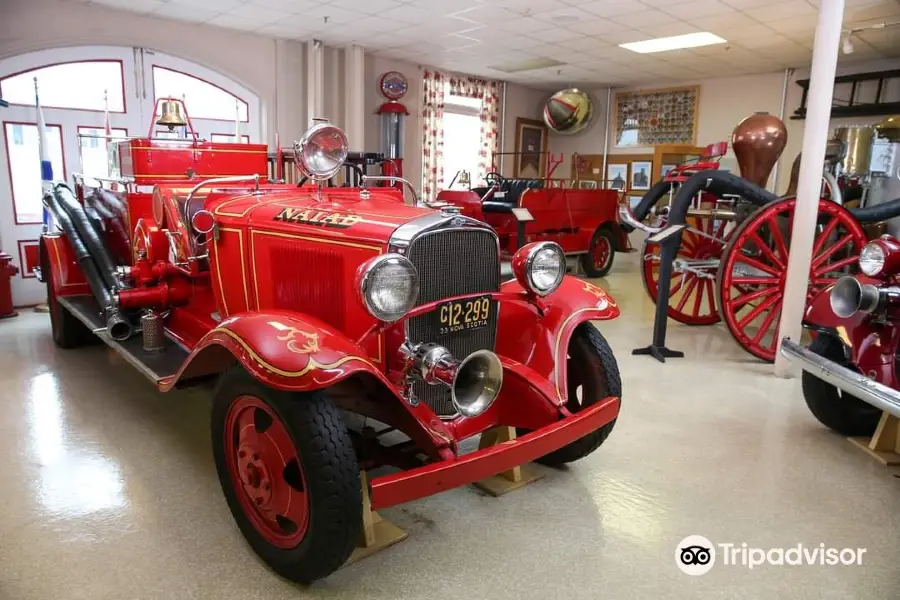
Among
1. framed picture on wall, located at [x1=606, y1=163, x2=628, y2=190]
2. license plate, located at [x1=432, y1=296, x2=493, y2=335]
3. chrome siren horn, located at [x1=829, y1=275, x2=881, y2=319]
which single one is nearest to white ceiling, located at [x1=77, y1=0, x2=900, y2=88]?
framed picture on wall, located at [x1=606, y1=163, x2=628, y2=190]

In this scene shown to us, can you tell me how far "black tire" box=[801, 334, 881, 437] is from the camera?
124 inches

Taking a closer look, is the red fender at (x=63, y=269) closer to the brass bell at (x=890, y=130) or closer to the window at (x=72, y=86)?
the window at (x=72, y=86)

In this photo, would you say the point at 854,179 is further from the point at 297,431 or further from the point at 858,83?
the point at 297,431

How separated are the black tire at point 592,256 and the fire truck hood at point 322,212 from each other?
5.77 metres

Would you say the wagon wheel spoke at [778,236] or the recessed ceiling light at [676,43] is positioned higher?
the recessed ceiling light at [676,43]

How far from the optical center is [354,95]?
8.09m

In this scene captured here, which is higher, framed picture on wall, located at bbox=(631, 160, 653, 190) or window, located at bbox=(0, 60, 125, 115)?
window, located at bbox=(0, 60, 125, 115)

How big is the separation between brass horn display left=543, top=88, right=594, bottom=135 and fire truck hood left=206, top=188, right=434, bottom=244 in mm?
7955

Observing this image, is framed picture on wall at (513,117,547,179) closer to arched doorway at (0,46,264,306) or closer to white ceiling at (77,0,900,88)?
white ceiling at (77,0,900,88)

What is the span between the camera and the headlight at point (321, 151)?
2.61 m

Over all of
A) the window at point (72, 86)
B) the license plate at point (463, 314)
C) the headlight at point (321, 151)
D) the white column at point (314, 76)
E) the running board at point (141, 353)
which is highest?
the white column at point (314, 76)

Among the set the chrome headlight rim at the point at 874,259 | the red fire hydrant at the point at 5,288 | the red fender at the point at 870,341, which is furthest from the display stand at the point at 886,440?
the red fire hydrant at the point at 5,288

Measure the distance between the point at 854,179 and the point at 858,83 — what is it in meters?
3.28

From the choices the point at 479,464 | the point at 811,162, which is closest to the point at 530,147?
the point at 811,162
